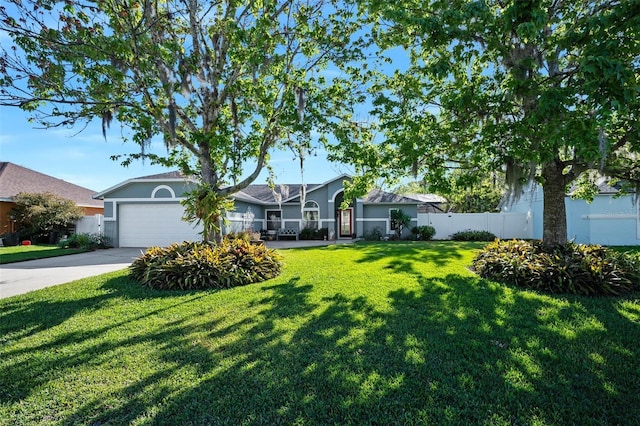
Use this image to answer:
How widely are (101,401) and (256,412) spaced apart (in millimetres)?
1441

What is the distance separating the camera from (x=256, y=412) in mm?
2734

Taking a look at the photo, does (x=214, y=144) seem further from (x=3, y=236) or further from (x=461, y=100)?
(x=3, y=236)

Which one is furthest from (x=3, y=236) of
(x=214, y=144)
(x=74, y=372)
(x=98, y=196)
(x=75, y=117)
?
(x=74, y=372)

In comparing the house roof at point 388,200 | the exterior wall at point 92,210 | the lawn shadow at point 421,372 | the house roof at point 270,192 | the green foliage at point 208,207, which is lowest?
the lawn shadow at point 421,372

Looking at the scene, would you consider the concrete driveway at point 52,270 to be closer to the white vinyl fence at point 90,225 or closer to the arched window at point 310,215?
the white vinyl fence at point 90,225

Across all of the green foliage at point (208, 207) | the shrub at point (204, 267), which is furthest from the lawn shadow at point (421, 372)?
the green foliage at point (208, 207)

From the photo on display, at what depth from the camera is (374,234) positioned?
19.6 m

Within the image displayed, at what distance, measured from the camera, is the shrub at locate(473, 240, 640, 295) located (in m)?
6.13

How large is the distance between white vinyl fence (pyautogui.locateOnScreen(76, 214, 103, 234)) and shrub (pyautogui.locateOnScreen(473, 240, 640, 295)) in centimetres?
1910

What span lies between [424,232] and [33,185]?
82.3ft

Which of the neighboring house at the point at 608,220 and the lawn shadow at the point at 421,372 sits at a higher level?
the neighboring house at the point at 608,220

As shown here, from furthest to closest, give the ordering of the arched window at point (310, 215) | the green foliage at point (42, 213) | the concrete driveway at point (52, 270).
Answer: the arched window at point (310, 215)
the green foliage at point (42, 213)
the concrete driveway at point (52, 270)

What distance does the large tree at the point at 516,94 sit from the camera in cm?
396

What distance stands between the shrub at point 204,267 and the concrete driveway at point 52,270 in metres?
2.14
